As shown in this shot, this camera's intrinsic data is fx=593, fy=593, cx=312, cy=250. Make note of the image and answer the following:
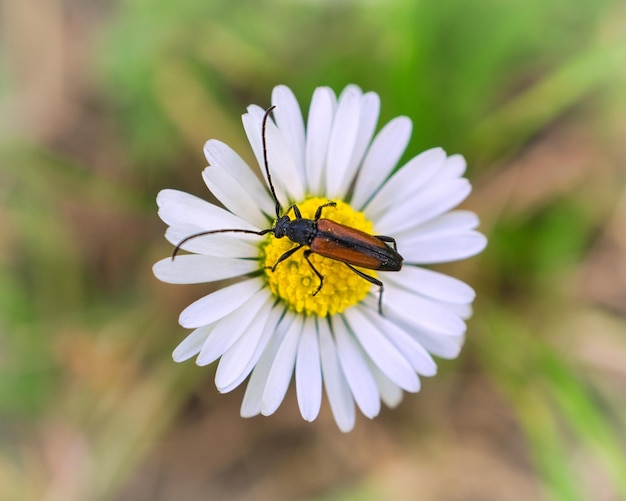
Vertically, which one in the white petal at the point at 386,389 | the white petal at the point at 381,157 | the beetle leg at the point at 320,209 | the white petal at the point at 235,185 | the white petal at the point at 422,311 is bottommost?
the white petal at the point at 386,389

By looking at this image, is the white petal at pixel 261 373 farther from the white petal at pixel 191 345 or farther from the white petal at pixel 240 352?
the white petal at pixel 191 345

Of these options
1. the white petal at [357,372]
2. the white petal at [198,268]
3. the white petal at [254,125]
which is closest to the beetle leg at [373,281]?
the white petal at [357,372]

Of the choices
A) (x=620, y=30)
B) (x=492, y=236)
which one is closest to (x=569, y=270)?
(x=492, y=236)

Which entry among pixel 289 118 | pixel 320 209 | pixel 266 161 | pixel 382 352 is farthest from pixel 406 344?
pixel 289 118

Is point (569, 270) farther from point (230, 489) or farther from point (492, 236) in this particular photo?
point (230, 489)

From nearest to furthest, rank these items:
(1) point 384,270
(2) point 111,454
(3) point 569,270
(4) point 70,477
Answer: (1) point 384,270 < (2) point 111,454 < (4) point 70,477 < (3) point 569,270

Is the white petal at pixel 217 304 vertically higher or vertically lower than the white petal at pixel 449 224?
higher
